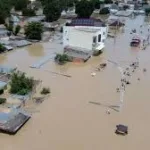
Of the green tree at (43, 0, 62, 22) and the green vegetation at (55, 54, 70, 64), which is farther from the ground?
the green tree at (43, 0, 62, 22)

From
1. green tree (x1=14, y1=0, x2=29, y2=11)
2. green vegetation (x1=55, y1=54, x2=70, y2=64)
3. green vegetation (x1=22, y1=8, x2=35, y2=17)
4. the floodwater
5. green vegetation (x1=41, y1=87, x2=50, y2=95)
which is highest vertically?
green tree (x1=14, y1=0, x2=29, y2=11)

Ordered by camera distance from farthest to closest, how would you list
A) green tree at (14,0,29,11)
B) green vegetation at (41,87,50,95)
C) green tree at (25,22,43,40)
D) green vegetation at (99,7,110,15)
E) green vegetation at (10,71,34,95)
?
1. green vegetation at (99,7,110,15)
2. green tree at (14,0,29,11)
3. green tree at (25,22,43,40)
4. green vegetation at (41,87,50,95)
5. green vegetation at (10,71,34,95)

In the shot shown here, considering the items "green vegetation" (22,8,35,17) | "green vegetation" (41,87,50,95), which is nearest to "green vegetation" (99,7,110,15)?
"green vegetation" (22,8,35,17)

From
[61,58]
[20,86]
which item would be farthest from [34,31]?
[20,86]

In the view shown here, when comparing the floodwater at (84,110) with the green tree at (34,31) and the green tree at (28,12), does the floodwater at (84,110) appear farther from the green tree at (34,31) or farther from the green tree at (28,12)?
the green tree at (28,12)

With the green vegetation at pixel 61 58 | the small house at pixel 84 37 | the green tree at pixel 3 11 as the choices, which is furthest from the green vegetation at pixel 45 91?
the green tree at pixel 3 11

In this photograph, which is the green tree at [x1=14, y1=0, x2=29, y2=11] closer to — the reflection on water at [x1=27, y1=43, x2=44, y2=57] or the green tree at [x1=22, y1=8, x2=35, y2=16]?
the green tree at [x1=22, y1=8, x2=35, y2=16]

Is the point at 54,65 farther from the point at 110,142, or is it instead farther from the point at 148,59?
the point at 110,142
